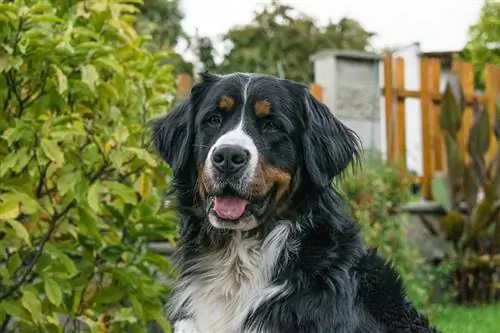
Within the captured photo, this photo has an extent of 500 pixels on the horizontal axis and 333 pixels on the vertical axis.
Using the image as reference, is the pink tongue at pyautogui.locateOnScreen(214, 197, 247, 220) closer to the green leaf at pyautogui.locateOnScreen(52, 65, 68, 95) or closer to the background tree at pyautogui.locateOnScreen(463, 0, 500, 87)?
the green leaf at pyautogui.locateOnScreen(52, 65, 68, 95)

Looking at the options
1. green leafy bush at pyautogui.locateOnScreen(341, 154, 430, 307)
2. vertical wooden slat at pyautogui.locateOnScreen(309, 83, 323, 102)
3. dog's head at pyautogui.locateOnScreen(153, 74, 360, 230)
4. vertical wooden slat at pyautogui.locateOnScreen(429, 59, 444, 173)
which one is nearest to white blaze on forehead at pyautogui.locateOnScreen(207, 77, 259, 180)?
dog's head at pyautogui.locateOnScreen(153, 74, 360, 230)

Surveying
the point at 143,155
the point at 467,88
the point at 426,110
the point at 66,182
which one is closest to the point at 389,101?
the point at 426,110

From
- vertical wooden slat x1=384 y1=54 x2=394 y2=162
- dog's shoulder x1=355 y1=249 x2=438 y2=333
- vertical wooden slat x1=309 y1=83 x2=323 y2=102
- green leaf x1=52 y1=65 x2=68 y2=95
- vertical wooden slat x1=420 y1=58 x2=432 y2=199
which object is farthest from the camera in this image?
vertical wooden slat x1=420 y1=58 x2=432 y2=199

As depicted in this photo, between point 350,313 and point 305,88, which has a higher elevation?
point 305,88

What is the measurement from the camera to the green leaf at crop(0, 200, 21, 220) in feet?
13.3

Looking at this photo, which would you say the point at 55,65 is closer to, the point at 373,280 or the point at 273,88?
the point at 273,88

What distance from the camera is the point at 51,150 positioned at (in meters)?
4.05

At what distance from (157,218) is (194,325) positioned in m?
1.09

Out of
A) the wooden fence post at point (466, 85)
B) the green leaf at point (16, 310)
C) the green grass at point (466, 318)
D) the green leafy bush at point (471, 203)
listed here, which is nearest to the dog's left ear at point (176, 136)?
the green leaf at point (16, 310)

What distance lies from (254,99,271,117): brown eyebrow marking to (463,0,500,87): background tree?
5006 centimetres

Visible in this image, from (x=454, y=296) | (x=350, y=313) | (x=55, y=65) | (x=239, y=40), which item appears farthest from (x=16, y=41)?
(x=239, y=40)

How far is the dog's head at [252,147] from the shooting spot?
11.8 feet

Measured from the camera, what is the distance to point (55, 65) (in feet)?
13.8

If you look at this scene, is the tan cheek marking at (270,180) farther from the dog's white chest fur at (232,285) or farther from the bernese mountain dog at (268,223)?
the dog's white chest fur at (232,285)
